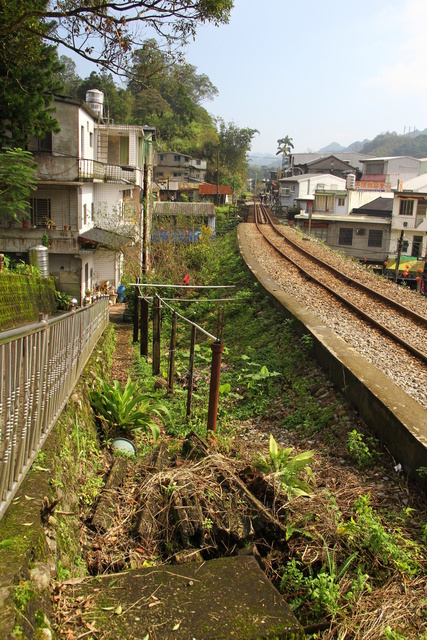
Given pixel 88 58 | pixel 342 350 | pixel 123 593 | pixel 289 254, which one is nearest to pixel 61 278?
pixel 289 254

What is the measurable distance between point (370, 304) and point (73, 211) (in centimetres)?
1459

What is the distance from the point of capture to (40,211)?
2280cm

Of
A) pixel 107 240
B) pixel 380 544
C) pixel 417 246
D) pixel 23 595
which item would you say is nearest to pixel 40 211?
pixel 107 240

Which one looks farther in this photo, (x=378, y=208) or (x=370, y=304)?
(x=378, y=208)

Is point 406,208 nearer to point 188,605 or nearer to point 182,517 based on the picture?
point 182,517

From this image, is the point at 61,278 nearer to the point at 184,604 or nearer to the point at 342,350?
the point at 342,350

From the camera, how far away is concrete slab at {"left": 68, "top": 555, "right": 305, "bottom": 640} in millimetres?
2758

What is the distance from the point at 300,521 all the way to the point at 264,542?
12.6 inches

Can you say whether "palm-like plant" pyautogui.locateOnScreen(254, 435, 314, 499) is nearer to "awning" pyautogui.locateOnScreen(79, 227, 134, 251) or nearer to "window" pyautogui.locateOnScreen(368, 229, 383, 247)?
"awning" pyautogui.locateOnScreen(79, 227, 134, 251)

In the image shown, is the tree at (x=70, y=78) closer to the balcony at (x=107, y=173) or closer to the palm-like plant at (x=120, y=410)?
the balcony at (x=107, y=173)

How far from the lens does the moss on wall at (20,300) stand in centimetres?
970

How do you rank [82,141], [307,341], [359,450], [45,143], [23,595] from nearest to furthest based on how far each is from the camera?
1. [23,595]
2. [359,450]
3. [307,341]
4. [45,143]
5. [82,141]

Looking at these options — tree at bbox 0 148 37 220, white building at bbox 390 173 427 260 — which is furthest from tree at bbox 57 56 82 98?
tree at bbox 0 148 37 220

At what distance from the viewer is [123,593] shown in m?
2.99
